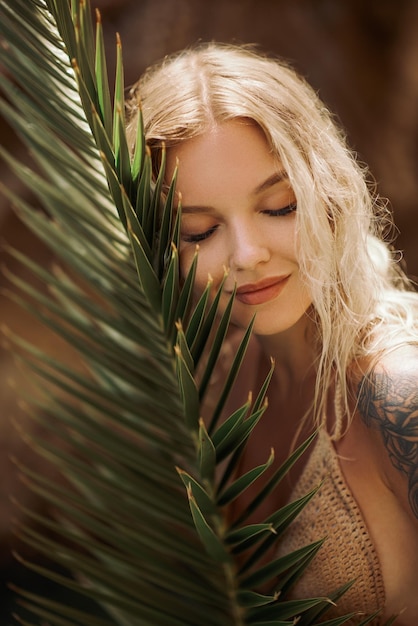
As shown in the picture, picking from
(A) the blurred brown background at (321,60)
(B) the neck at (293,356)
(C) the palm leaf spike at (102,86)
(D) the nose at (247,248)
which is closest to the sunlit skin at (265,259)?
(D) the nose at (247,248)

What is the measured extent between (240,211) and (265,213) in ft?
0.14

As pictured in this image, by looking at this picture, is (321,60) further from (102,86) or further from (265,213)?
(102,86)

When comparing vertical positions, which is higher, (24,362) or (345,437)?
(24,362)

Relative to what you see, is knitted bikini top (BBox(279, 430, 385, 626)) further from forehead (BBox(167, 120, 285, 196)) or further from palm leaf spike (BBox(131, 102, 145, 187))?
palm leaf spike (BBox(131, 102, 145, 187))

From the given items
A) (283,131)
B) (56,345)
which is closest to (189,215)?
(283,131)

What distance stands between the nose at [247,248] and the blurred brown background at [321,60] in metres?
1.29

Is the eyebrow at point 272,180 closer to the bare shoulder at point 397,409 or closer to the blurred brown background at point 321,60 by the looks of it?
the bare shoulder at point 397,409

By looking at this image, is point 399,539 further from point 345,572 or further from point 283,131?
point 283,131

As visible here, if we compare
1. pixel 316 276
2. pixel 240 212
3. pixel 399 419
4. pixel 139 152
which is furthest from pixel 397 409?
pixel 139 152

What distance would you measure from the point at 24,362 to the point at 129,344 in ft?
Answer: 0.48

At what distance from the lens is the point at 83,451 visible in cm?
74

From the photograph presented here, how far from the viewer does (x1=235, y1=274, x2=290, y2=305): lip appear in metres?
0.96

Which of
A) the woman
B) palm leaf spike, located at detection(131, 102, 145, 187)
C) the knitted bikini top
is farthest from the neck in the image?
palm leaf spike, located at detection(131, 102, 145, 187)

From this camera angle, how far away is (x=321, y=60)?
2.25m
